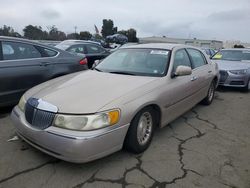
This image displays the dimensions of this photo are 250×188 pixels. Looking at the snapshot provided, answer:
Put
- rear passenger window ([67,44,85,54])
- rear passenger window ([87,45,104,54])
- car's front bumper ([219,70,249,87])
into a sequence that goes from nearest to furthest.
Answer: car's front bumper ([219,70,249,87]) < rear passenger window ([67,44,85,54]) < rear passenger window ([87,45,104,54])

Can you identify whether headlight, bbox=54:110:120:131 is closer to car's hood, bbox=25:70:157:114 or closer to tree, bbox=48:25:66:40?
car's hood, bbox=25:70:157:114

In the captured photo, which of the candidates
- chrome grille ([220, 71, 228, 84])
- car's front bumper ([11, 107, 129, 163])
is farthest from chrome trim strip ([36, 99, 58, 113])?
chrome grille ([220, 71, 228, 84])

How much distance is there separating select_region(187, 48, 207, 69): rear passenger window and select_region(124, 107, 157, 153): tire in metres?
1.96

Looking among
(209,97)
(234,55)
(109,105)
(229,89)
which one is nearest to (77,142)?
(109,105)

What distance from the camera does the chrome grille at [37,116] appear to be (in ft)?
8.85

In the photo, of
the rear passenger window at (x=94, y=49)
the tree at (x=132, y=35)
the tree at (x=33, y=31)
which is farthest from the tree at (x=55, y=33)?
the rear passenger window at (x=94, y=49)

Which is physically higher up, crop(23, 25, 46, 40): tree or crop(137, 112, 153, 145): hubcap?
crop(23, 25, 46, 40): tree

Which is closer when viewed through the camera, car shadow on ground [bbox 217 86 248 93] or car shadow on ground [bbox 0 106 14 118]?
car shadow on ground [bbox 0 106 14 118]

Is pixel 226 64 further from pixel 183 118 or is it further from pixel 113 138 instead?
pixel 113 138

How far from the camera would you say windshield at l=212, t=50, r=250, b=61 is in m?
8.62

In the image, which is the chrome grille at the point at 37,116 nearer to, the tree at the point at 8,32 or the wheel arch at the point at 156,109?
the wheel arch at the point at 156,109

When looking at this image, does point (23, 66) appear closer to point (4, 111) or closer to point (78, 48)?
point (4, 111)

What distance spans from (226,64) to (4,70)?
6.74m

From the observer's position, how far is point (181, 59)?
4.34 metres
